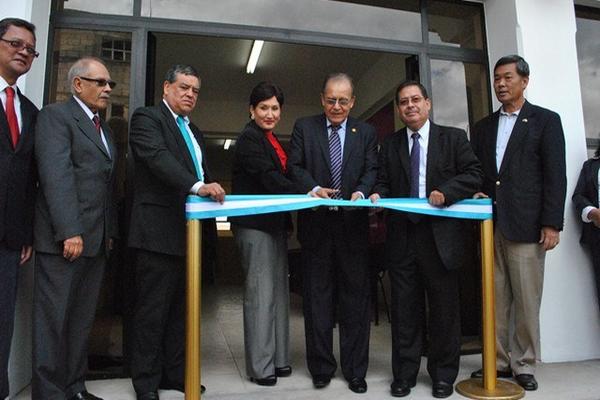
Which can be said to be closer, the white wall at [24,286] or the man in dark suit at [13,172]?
the man in dark suit at [13,172]

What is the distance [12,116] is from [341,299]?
2.15m

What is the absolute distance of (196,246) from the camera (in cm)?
244

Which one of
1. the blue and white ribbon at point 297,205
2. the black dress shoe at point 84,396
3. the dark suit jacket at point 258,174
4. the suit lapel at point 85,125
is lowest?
the black dress shoe at point 84,396

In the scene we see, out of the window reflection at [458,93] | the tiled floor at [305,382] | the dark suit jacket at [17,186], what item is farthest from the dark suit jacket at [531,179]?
the dark suit jacket at [17,186]

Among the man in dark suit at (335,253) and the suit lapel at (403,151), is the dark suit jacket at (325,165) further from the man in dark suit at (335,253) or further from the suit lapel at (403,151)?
the suit lapel at (403,151)

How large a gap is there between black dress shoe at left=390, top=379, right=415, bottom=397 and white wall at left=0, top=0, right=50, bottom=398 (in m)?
2.29

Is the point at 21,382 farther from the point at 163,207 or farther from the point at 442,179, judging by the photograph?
the point at 442,179

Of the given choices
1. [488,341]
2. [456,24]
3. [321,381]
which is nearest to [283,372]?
[321,381]

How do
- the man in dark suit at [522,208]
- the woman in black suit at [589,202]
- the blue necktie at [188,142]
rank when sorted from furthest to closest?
the woman in black suit at [589,202] < the man in dark suit at [522,208] < the blue necktie at [188,142]

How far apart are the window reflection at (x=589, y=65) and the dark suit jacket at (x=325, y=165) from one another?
244 centimetres

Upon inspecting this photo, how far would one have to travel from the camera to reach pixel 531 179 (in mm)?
2990

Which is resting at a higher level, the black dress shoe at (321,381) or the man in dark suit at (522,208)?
the man in dark suit at (522,208)

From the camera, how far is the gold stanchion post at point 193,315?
238cm

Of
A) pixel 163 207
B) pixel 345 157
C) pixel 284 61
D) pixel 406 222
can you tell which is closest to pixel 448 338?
pixel 406 222
